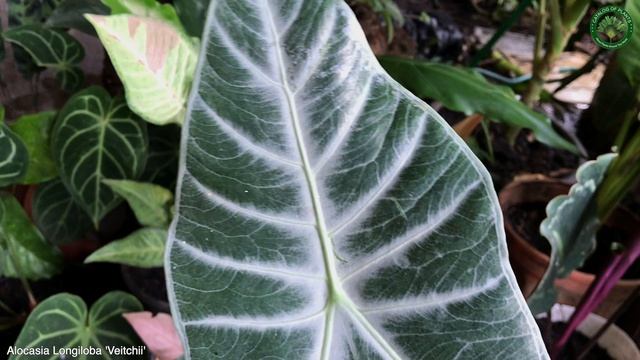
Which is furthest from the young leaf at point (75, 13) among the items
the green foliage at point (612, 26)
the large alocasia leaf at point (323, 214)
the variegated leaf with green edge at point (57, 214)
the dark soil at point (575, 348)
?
the dark soil at point (575, 348)

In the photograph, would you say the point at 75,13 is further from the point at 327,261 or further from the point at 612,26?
the point at 612,26

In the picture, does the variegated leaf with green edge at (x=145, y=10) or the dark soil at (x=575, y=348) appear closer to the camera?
the variegated leaf with green edge at (x=145, y=10)

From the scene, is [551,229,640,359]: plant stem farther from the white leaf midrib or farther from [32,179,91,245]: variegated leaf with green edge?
[32,179,91,245]: variegated leaf with green edge

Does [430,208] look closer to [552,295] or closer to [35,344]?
[552,295]

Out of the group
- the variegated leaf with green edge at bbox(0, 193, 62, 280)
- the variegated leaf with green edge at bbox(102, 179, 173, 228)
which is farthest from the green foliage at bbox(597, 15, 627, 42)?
the variegated leaf with green edge at bbox(0, 193, 62, 280)

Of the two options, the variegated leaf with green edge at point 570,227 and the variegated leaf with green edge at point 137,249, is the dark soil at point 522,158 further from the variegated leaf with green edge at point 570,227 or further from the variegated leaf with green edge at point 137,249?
the variegated leaf with green edge at point 137,249

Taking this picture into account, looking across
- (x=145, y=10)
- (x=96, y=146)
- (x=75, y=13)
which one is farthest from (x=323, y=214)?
(x=75, y=13)

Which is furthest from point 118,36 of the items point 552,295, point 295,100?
point 552,295
